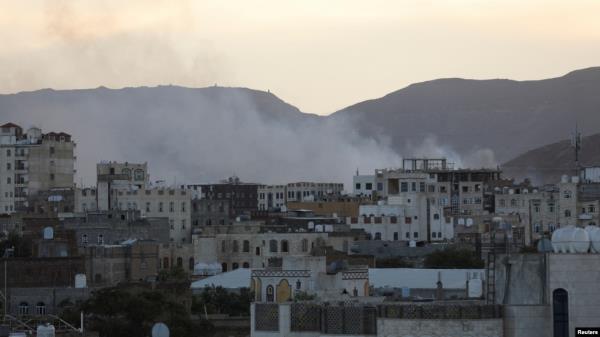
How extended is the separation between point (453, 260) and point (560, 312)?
6565 cm

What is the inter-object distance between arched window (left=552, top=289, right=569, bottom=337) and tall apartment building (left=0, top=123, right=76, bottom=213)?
4423 inches

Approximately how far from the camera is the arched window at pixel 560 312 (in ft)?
132

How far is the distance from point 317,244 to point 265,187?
2402 inches

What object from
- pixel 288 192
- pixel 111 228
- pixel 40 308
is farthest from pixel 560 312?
pixel 288 192

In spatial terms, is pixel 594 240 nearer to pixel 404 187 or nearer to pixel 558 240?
pixel 558 240

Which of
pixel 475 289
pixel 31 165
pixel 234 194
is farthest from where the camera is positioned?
pixel 234 194

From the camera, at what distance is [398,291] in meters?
83.4

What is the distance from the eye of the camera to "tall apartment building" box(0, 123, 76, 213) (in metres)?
152

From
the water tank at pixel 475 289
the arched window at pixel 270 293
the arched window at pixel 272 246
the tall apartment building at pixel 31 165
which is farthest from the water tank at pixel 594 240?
the tall apartment building at pixel 31 165

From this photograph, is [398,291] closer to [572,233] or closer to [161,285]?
[161,285]

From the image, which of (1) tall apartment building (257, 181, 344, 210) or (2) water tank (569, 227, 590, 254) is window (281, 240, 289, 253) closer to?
(1) tall apartment building (257, 181, 344, 210)

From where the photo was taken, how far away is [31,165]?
152500 mm

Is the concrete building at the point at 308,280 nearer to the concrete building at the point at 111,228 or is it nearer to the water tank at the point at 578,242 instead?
the water tank at the point at 578,242

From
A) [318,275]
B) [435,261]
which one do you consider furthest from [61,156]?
[318,275]
